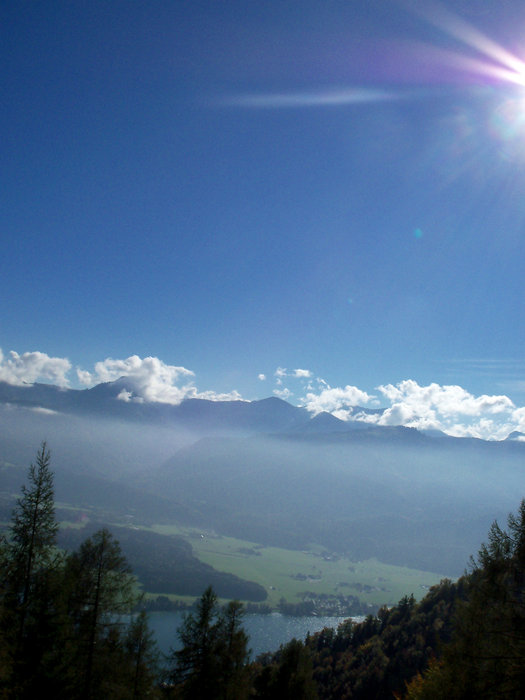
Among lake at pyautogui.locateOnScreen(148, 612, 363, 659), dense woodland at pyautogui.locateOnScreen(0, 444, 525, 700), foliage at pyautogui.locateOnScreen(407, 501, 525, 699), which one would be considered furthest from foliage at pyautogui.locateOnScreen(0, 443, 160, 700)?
lake at pyautogui.locateOnScreen(148, 612, 363, 659)

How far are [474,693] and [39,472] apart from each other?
17195mm

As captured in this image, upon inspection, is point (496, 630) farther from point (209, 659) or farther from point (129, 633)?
point (129, 633)

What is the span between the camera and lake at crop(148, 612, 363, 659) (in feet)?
303

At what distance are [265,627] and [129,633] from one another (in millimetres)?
114011

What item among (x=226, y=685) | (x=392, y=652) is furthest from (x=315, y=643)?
(x=226, y=685)

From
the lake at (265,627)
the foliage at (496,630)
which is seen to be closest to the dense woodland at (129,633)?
the foliage at (496,630)

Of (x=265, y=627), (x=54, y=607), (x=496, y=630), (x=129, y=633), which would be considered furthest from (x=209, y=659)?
(x=265, y=627)

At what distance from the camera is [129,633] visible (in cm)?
1911

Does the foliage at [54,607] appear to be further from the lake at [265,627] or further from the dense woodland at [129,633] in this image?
the lake at [265,627]

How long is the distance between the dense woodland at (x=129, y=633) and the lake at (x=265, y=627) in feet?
264

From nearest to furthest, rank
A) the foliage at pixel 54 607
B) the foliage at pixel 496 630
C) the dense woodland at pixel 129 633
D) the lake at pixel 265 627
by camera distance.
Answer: the foliage at pixel 496 630
the dense woodland at pixel 129 633
the foliage at pixel 54 607
the lake at pixel 265 627

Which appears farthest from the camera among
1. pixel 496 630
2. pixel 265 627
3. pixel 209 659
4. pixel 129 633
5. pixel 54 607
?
pixel 265 627

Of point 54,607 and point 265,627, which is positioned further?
point 265,627

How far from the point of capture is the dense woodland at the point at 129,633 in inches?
425
